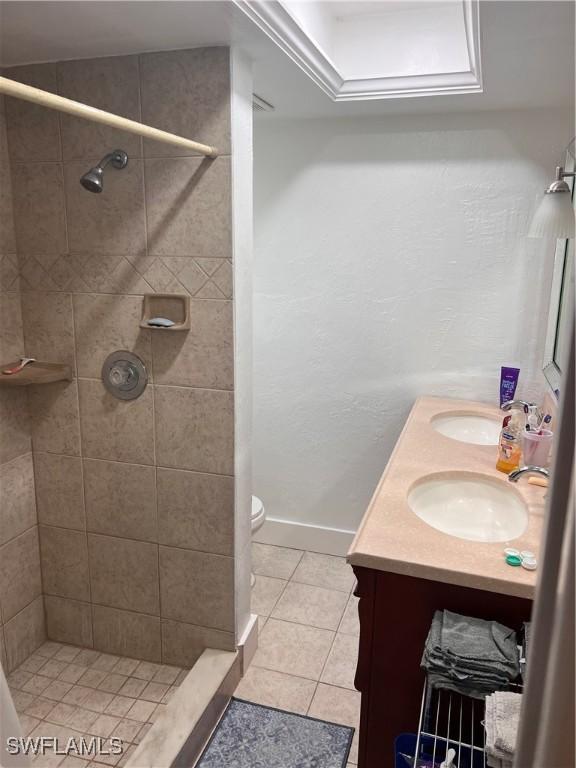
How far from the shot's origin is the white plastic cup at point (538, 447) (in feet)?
6.12

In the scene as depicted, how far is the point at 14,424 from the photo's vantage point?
2.08 m

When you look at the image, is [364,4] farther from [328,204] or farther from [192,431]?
[192,431]

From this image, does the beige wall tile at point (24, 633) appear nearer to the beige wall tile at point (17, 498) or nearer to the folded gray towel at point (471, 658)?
the beige wall tile at point (17, 498)

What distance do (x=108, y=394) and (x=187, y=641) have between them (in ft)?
3.14

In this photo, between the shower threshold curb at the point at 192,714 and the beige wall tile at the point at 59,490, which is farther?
the beige wall tile at the point at 59,490

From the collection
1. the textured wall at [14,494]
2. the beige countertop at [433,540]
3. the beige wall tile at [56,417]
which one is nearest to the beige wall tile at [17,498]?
the textured wall at [14,494]

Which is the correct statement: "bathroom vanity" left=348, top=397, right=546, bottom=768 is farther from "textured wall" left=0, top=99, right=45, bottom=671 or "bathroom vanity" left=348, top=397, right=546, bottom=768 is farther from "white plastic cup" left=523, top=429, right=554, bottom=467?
"textured wall" left=0, top=99, right=45, bottom=671

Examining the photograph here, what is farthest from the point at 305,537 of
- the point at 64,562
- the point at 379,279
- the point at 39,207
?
the point at 39,207

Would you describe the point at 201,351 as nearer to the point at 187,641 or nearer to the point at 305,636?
the point at 187,641

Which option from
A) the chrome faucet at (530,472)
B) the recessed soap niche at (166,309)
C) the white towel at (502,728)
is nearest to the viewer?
the white towel at (502,728)

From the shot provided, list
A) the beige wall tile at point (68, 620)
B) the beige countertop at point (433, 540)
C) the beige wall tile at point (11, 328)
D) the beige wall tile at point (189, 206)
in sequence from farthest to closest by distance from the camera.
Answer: the beige wall tile at point (68, 620) → the beige wall tile at point (11, 328) → the beige wall tile at point (189, 206) → the beige countertop at point (433, 540)

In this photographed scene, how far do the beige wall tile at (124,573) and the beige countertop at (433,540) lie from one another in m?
0.93

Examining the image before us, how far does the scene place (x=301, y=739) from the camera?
1.91 meters

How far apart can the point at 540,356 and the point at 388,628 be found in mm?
1550
